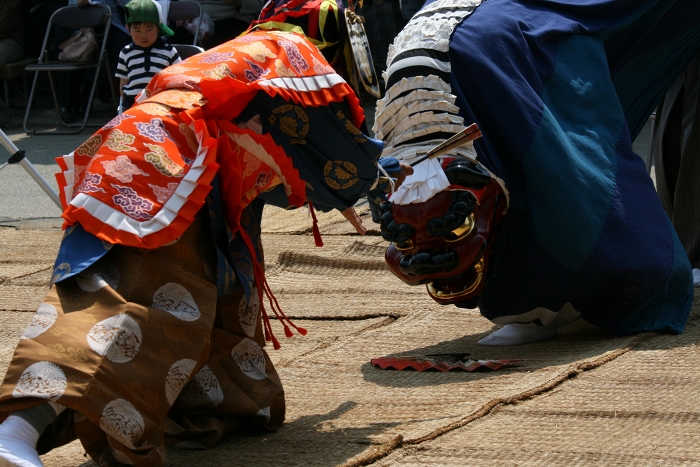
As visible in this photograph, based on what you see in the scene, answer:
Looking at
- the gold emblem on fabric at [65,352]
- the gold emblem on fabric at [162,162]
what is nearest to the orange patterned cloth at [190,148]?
the gold emblem on fabric at [162,162]

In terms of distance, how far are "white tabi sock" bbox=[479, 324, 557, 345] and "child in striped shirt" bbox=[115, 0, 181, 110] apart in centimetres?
294

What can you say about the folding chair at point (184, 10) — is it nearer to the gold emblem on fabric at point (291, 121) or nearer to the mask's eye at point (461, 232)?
the mask's eye at point (461, 232)

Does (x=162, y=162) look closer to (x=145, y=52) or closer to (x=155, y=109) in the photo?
(x=155, y=109)

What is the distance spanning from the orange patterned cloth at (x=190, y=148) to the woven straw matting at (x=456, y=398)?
0.60 metres

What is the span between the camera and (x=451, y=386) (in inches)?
112

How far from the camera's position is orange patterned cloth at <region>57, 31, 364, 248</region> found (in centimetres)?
205

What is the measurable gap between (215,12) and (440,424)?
553cm

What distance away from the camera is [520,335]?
3270 millimetres

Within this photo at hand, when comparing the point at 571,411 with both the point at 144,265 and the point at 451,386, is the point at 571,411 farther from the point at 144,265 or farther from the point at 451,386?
the point at 144,265

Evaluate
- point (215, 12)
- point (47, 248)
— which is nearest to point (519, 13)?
point (47, 248)

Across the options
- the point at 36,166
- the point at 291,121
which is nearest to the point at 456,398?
the point at 291,121

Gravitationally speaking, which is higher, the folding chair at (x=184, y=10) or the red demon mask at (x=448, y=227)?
the folding chair at (x=184, y=10)

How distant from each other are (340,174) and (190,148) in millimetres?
411

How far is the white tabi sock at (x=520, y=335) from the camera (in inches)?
129
